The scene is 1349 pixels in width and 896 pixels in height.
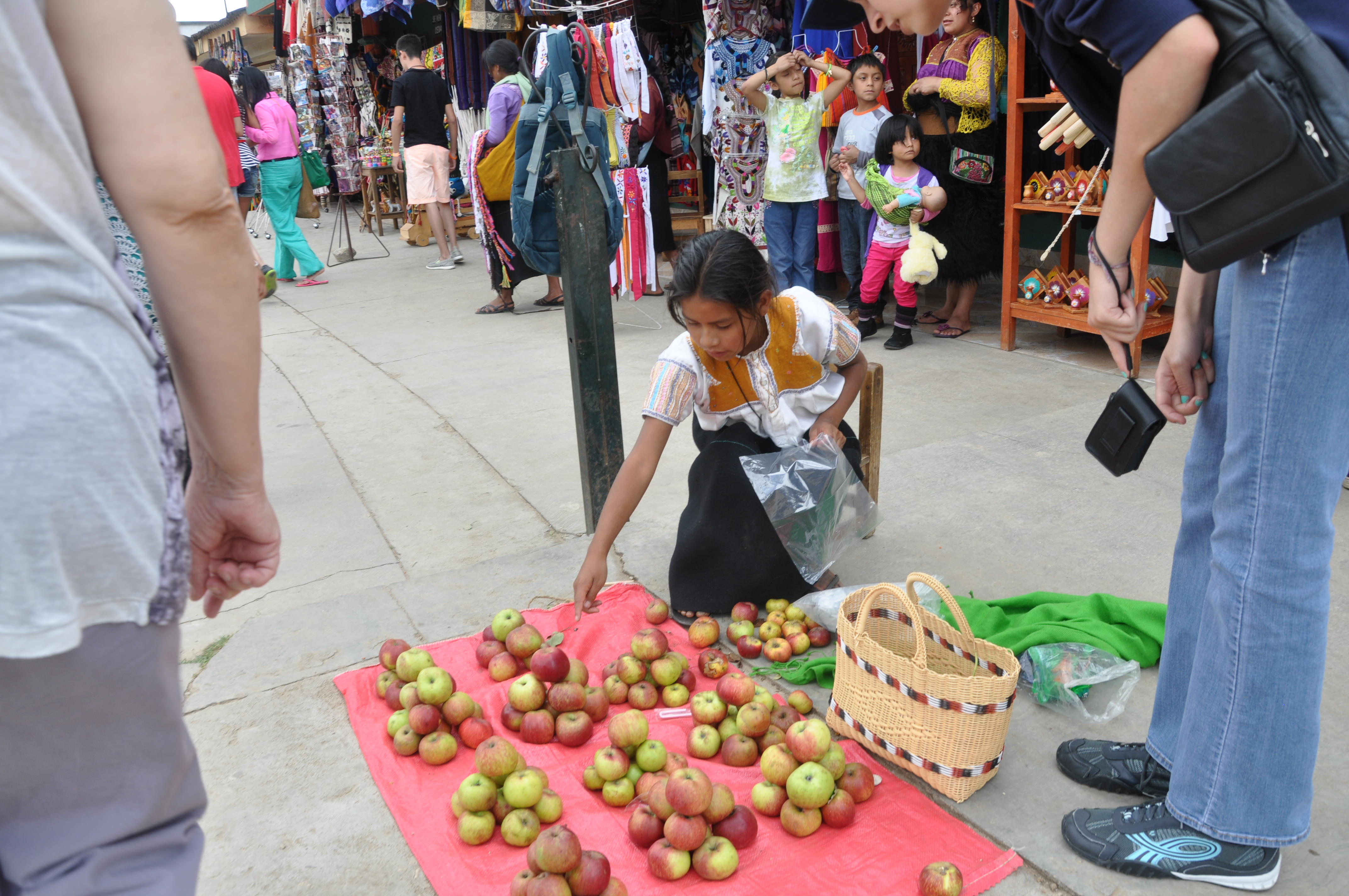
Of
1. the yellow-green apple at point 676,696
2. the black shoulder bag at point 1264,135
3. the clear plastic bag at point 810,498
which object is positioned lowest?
the yellow-green apple at point 676,696

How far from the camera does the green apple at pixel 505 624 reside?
276cm

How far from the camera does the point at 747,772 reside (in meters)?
2.29

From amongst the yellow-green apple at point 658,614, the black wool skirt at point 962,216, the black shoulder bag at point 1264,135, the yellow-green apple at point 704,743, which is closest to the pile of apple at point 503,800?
the yellow-green apple at point 704,743

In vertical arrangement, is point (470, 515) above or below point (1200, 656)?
below

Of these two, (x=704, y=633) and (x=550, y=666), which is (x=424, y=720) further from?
(x=704, y=633)

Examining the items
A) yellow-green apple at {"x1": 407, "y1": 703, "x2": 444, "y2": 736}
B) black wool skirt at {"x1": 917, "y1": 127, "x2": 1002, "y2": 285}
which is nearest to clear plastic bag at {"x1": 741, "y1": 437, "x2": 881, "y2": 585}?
yellow-green apple at {"x1": 407, "y1": 703, "x2": 444, "y2": 736}

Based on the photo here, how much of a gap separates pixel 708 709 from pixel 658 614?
1.96 ft

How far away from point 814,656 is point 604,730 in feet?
2.04

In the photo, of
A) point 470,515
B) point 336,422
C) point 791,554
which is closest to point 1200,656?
point 791,554

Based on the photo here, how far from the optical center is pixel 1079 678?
2418 mm

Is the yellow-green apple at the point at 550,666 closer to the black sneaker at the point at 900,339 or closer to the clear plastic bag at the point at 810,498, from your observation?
the clear plastic bag at the point at 810,498

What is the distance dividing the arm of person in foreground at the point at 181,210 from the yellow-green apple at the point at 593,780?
1287 millimetres

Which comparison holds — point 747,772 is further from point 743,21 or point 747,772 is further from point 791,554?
point 743,21

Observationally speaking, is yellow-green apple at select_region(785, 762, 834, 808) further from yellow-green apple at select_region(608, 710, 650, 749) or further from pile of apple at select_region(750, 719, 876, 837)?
yellow-green apple at select_region(608, 710, 650, 749)
